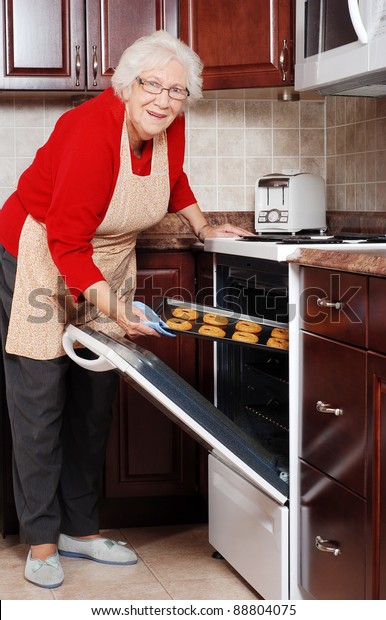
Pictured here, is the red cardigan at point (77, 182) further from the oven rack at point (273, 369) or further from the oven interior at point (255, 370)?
the oven rack at point (273, 369)

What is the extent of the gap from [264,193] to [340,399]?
4.34 feet

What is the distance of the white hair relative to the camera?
2158 mm

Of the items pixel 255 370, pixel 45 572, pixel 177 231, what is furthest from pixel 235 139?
pixel 45 572

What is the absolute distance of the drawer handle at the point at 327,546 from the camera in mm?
1906

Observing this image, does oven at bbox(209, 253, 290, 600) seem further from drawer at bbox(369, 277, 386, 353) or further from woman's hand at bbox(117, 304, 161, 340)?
drawer at bbox(369, 277, 386, 353)

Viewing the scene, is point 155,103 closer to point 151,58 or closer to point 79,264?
point 151,58

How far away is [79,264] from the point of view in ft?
6.84

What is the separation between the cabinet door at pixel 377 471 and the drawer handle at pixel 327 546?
0.15m

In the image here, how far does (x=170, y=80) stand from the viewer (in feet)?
7.11

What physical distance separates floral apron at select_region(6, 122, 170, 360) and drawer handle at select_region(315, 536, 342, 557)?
862mm
